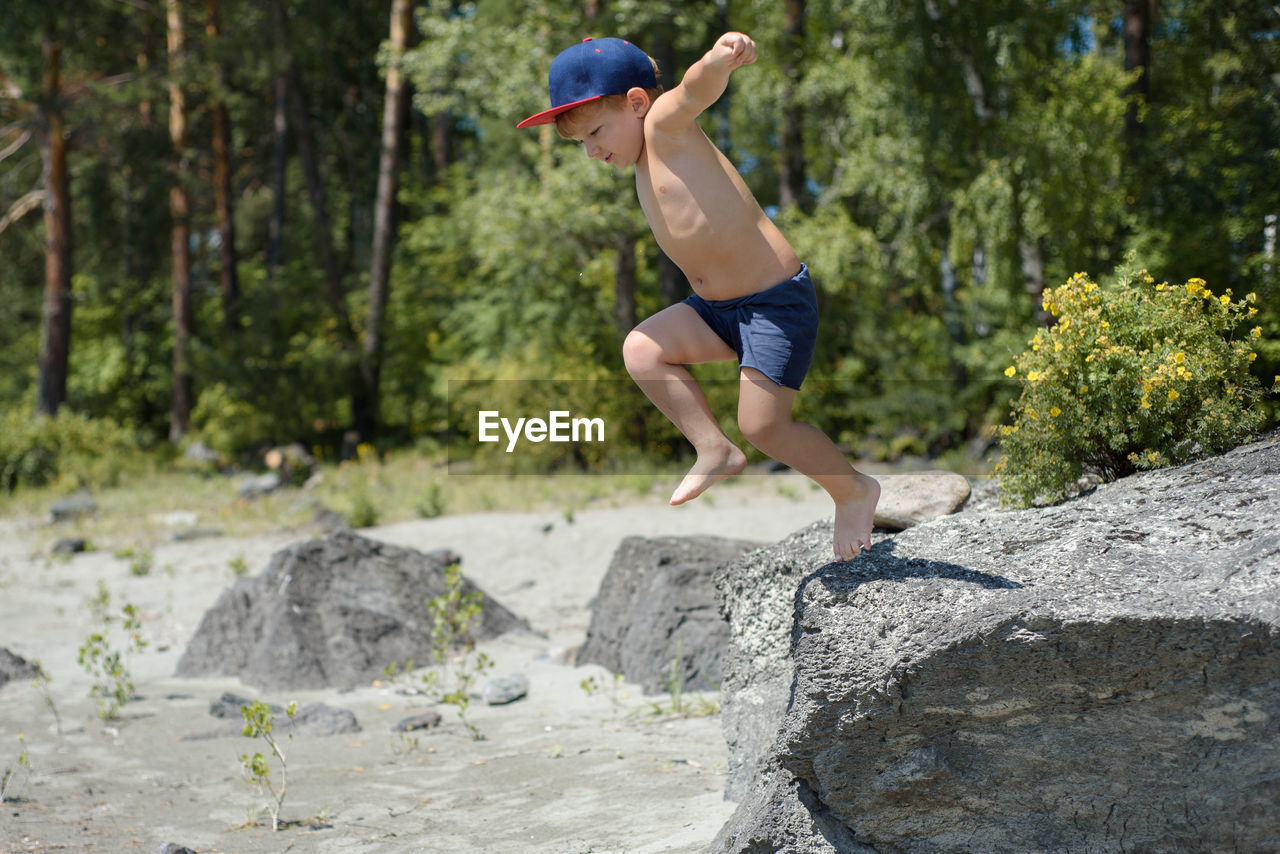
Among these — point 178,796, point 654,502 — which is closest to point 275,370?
point 654,502

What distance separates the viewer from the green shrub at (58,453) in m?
18.2

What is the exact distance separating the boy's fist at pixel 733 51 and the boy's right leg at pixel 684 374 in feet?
2.57

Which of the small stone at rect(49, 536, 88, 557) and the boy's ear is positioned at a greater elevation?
the boy's ear

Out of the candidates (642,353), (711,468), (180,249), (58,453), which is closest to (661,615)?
(711,468)

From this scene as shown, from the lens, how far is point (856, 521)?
364 centimetres

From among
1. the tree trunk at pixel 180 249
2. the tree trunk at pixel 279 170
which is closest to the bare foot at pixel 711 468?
the tree trunk at pixel 180 249

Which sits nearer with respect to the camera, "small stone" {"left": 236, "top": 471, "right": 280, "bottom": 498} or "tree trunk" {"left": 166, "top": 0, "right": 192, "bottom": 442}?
"small stone" {"left": 236, "top": 471, "right": 280, "bottom": 498}

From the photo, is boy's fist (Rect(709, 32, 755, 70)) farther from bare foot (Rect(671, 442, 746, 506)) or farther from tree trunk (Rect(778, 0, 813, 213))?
tree trunk (Rect(778, 0, 813, 213))

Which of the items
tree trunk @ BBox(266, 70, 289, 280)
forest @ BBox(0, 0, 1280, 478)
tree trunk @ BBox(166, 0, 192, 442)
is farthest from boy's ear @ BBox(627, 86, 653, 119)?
tree trunk @ BBox(266, 70, 289, 280)

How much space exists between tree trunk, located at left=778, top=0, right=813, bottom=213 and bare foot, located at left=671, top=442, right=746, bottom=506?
596 inches

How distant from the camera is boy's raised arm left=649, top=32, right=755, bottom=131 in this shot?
124 inches

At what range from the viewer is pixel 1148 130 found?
14.1 meters

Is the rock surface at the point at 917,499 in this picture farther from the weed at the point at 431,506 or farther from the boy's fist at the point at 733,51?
the weed at the point at 431,506

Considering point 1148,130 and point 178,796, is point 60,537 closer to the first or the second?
point 178,796
